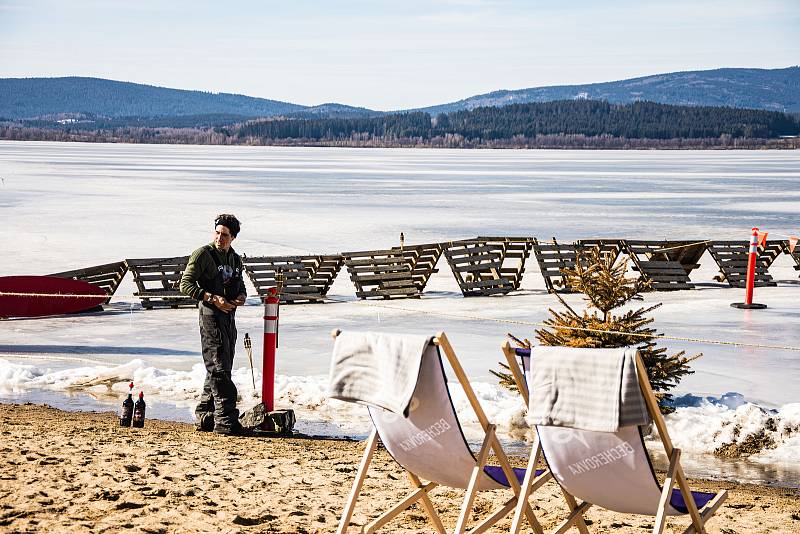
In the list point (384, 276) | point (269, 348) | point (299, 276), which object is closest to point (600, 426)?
point (269, 348)

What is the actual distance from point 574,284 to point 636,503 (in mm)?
4835

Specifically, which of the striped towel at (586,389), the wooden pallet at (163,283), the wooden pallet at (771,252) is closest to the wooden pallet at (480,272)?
the wooden pallet at (163,283)

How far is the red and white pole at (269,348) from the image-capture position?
8.77 meters

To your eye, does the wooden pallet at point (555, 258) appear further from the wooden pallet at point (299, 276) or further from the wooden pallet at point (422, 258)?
the wooden pallet at point (299, 276)

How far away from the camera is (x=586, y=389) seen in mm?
4242

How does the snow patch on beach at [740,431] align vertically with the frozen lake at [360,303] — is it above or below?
above

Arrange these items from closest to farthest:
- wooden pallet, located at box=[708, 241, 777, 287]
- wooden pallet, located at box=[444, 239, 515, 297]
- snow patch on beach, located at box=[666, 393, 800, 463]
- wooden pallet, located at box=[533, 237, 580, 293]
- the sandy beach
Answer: the sandy beach → snow patch on beach, located at box=[666, 393, 800, 463] → wooden pallet, located at box=[444, 239, 515, 297] → wooden pallet, located at box=[533, 237, 580, 293] → wooden pallet, located at box=[708, 241, 777, 287]

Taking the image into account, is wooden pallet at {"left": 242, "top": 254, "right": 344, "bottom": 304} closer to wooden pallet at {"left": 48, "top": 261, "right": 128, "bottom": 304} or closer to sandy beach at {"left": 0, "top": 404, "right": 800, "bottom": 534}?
wooden pallet at {"left": 48, "top": 261, "right": 128, "bottom": 304}

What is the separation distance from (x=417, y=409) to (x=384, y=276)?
15.0 m

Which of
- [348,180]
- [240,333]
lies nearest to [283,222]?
[240,333]

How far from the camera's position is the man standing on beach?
8266 millimetres

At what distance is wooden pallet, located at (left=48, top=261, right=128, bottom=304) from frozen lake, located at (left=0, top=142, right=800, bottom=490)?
289mm

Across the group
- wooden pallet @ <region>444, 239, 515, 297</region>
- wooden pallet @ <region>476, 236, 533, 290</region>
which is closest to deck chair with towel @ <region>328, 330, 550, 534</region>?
wooden pallet @ <region>444, 239, 515, 297</region>

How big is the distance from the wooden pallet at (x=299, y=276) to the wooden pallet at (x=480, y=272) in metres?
2.23
